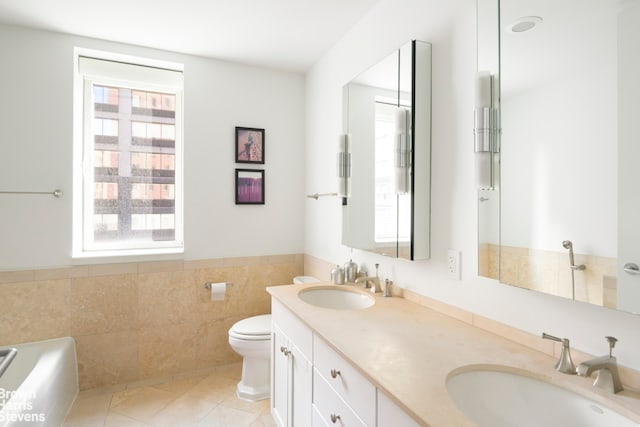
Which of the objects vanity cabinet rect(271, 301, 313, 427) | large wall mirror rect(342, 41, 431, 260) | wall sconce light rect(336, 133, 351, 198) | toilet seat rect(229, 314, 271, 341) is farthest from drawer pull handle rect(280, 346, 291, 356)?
wall sconce light rect(336, 133, 351, 198)

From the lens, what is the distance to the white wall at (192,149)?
93.0 inches

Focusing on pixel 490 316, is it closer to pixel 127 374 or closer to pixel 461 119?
pixel 461 119

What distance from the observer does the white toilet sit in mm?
2432

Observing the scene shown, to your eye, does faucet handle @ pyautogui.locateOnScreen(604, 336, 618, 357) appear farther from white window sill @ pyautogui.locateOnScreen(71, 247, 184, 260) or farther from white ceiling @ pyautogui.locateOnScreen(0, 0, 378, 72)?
white window sill @ pyautogui.locateOnScreen(71, 247, 184, 260)

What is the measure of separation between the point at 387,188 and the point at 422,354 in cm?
97

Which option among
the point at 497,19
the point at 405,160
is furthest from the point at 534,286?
the point at 497,19

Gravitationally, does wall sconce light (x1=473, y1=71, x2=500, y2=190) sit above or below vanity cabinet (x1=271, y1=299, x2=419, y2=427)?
above

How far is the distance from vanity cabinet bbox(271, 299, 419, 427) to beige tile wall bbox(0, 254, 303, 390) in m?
0.93

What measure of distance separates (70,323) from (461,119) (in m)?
2.77

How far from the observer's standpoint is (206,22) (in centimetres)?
230

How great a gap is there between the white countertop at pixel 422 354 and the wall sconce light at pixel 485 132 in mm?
585

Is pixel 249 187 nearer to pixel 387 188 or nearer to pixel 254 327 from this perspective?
pixel 254 327

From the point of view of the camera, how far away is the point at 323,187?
9.34ft

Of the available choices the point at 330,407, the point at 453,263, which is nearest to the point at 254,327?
the point at 330,407
